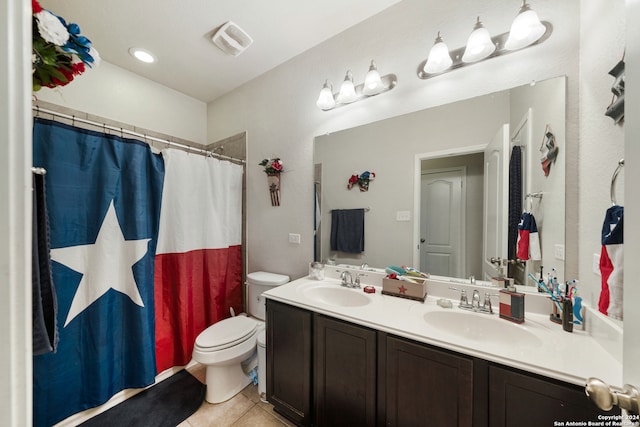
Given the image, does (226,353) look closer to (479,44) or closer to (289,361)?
(289,361)

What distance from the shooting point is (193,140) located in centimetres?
261

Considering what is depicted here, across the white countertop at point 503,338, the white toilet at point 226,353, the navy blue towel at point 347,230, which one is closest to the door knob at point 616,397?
the white countertop at point 503,338

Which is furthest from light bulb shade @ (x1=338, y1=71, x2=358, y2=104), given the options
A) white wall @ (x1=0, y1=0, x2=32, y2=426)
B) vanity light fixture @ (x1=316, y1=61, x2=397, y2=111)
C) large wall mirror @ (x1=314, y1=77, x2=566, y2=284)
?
white wall @ (x1=0, y1=0, x2=32, y2=426)

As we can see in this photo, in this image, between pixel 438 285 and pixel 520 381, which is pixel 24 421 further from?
pixel 438 285

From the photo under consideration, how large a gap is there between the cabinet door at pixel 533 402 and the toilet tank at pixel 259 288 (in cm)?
143

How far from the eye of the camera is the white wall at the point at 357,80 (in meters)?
1.08

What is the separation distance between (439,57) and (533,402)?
61.6 inches

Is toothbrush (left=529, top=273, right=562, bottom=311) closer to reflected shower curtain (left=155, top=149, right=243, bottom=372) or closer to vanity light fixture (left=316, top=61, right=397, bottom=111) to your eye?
vanity light fixture (left=316, top=61, right=397, bottom=111)

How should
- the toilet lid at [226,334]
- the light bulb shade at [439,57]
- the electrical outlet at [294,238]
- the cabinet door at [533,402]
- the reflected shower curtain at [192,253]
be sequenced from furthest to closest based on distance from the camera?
the electrical outlet at [294,238] < the reflected shower curtain at [192,253] < the toilet lid at [226,334] < the light bulb shade at [439,57] < the cabinet door at [533,402]

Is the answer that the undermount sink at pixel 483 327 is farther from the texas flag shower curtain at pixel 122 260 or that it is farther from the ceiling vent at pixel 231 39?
the ceiling vent at pixel 231 39

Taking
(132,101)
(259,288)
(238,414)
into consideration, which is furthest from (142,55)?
(238,414)

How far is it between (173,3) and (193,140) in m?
1.35

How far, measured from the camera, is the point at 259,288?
1.97m

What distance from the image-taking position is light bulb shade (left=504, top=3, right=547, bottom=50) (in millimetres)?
1052
